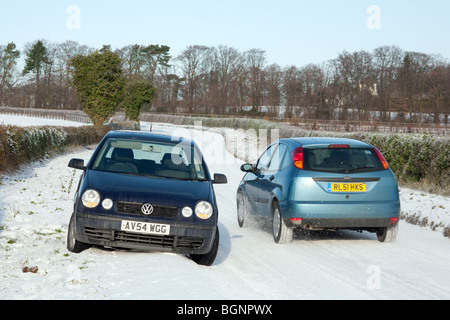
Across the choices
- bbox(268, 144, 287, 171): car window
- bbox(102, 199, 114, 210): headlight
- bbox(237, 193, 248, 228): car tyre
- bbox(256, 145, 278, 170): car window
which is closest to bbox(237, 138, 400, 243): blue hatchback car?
bbox(268, 144, 287, 171): car window

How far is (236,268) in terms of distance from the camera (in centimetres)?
762

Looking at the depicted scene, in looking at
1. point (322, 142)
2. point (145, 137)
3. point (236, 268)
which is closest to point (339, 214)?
point (322, 142)

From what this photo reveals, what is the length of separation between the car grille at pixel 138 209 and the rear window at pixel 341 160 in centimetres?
280

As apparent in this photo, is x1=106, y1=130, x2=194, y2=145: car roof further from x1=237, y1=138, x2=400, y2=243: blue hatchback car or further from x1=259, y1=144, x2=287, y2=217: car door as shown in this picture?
x1=237, y1=138, x2=400, y2=243: blue hatchback car

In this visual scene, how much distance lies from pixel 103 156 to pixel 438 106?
86868 millimetres

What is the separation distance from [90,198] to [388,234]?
487cm

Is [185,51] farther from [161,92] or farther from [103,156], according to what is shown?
[103,156]

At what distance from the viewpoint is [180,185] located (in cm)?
786

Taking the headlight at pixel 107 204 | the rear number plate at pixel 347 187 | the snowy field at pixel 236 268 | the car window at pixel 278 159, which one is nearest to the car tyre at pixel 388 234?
the snowy field at pixel 236 268

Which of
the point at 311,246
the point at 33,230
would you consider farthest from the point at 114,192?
the point at 311,246

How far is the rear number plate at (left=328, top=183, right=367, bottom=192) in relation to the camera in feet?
29.7

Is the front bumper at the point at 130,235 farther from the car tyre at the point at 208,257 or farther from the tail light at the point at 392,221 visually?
the tail light at the point at 392,221

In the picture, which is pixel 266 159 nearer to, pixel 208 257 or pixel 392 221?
pixel 392 221
